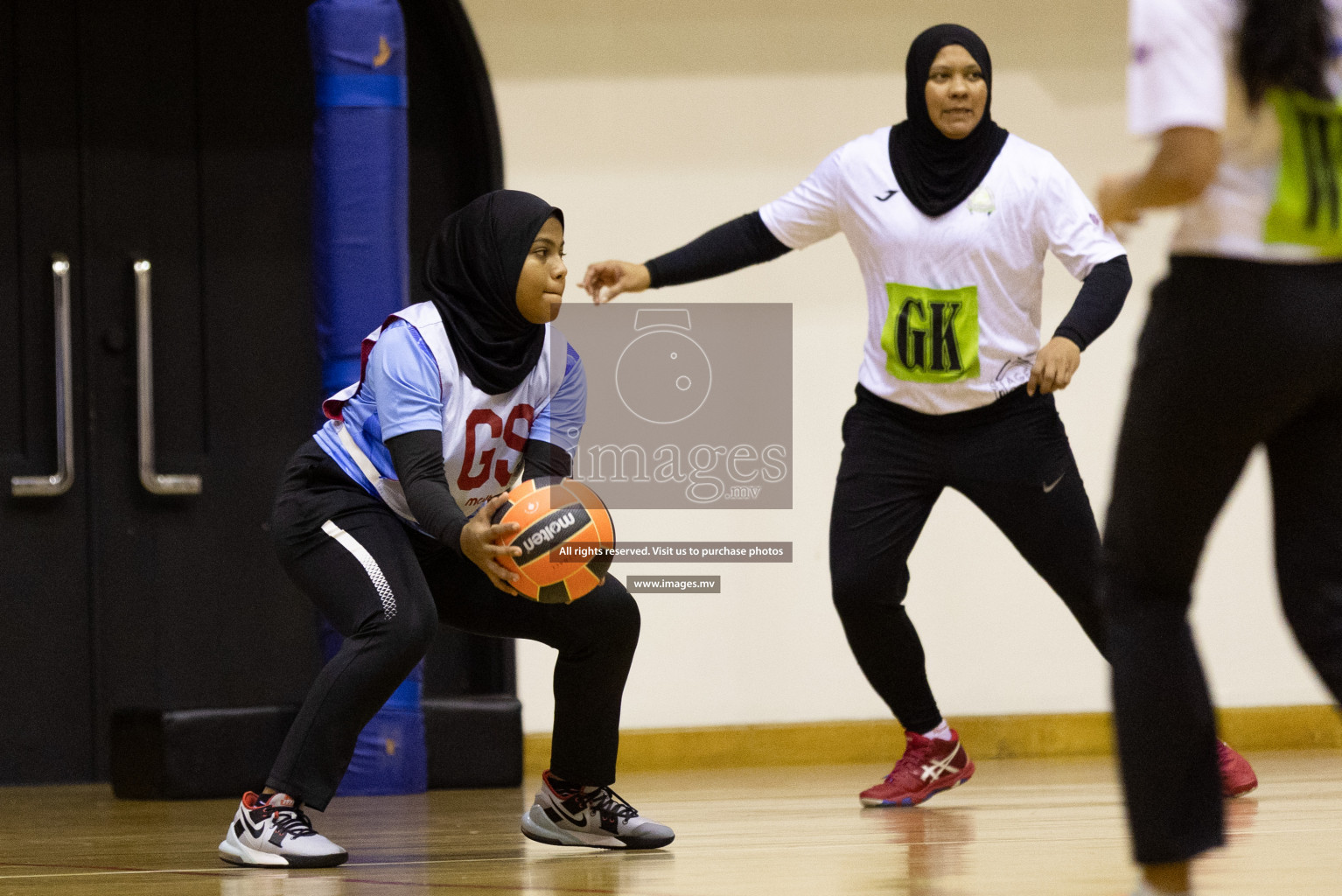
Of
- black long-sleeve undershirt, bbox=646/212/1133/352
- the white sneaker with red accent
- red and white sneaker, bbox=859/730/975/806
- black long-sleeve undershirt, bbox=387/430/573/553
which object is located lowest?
red and white sneaker, bbox=859/730/975/806

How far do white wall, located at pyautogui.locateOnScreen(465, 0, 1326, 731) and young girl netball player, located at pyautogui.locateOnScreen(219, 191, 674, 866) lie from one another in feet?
5.59

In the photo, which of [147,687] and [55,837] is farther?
[147,687]

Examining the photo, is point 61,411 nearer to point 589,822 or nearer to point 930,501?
point 589,822

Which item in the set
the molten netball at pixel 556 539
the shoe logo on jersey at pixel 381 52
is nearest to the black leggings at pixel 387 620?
the molten netball at pixel 556 539

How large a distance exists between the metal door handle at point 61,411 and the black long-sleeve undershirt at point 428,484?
2.10m

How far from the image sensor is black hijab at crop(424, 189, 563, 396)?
2834 millimetres

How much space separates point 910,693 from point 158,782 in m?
2.04

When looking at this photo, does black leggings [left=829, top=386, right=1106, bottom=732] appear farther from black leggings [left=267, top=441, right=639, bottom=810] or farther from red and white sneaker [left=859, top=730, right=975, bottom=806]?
black leggings [left=267, top=441, right=639, bottom=810]

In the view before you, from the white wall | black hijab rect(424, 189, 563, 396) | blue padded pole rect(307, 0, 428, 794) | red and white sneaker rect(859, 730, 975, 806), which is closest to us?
black hijab rect(424, 189, 563, 396)

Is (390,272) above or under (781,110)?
under

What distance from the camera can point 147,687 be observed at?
15.0 ft

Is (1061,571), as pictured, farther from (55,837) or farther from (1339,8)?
(55,837)

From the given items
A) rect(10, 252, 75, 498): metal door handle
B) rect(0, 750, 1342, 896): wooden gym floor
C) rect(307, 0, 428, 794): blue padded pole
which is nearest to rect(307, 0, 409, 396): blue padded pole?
rect(307, 0, 428, 794): blue padded pole

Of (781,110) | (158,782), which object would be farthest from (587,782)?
(781,110)
